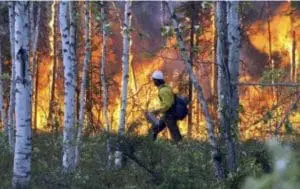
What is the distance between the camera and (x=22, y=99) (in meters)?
8.80

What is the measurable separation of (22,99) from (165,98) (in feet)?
12.1

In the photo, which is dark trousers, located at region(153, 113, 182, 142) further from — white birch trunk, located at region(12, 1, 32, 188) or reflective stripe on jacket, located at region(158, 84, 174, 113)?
white birch trunk, located at region(12, 1, 32, 188)

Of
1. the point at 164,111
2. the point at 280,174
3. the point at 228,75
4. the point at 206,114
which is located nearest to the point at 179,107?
the point at 164,111

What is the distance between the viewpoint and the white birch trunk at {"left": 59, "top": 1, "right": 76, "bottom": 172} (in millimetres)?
10773

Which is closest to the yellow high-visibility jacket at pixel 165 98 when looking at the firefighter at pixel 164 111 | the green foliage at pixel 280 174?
the firefighter at pixel 164 111

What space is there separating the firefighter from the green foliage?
10.7 meters

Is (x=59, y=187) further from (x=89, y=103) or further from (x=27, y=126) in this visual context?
(x=89, y=103)

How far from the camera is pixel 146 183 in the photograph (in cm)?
849

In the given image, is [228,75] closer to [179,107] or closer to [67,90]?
[67,90]

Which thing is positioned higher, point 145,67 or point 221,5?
point 145,67

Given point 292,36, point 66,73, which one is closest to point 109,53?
point 292,36

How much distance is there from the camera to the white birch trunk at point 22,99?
8773mm

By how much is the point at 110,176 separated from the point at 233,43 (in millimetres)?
3388

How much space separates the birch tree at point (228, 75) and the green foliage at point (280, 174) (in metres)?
5.09
